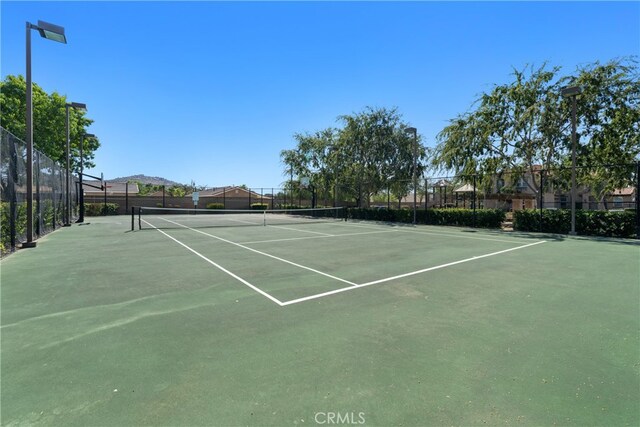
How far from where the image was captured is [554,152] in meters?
18.2

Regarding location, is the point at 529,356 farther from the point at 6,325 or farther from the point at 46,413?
the point at 6,325

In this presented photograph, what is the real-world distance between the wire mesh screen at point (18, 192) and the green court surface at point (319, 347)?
250 centimetres

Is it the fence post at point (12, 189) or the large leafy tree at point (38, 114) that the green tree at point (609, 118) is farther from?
the large leafy tree at point (38, 114)

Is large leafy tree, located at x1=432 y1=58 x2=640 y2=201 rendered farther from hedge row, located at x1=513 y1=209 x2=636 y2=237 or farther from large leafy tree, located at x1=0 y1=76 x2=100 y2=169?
large leafy tree, located at x1=0 y1=76 x2=100 y2=169

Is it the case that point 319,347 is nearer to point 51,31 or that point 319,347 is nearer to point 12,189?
point 12,189

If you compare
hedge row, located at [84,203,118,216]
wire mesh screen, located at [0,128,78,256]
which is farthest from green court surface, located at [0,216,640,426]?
hedge row, located at [84,203,118,216]

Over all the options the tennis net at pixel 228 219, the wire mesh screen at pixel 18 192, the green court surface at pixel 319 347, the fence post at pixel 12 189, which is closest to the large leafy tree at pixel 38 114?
the tennis net at pixel 228 219

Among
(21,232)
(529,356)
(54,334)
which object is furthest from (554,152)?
(21,232)

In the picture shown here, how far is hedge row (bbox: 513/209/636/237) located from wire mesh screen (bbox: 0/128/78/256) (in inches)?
802

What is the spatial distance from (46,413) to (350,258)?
6.94 m

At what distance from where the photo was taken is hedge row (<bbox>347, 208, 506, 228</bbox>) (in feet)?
63.6

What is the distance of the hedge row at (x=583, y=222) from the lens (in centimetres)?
1410

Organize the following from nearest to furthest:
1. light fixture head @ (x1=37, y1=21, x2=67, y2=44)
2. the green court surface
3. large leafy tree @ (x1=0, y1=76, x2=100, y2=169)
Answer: the green court surface < light fixture head @ (x1=37, y1=21, x2=67, y2=44) < large leafy tree @ (x1=0, y1=76, x2=100, y2=169)

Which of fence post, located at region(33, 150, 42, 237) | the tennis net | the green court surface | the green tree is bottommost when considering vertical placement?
the green court surface
